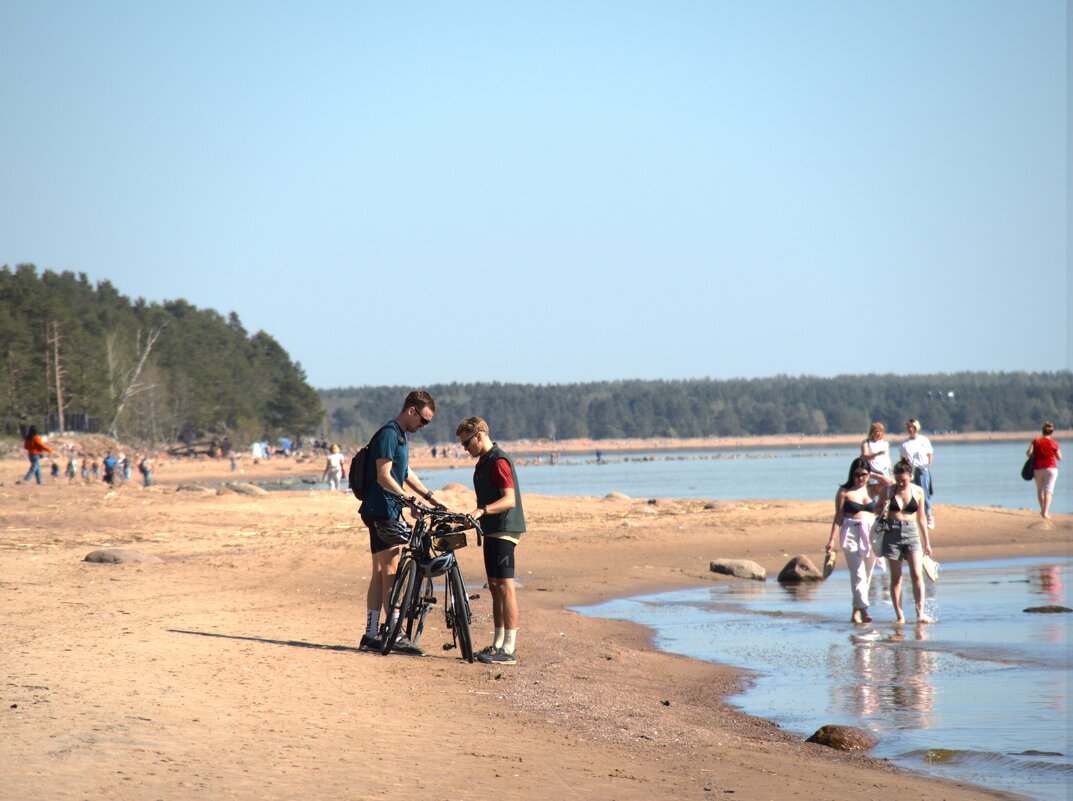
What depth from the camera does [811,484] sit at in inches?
2292

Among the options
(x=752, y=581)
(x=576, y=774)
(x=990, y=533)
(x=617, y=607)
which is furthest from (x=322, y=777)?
(x=990, y=533)

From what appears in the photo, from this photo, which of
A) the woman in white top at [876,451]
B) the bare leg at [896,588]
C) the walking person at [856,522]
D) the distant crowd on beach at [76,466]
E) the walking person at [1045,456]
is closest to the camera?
the walking person at [856,522]

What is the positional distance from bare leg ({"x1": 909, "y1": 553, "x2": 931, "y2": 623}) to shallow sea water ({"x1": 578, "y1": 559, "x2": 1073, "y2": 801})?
0.20 m

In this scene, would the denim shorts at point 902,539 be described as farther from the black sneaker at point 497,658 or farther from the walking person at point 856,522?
the black sneaker at point 497,658

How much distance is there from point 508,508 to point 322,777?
3805 millimetres

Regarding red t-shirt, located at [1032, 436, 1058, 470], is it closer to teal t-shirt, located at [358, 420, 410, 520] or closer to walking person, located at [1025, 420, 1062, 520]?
walking person, located at [1025, 420, 1062, 520]

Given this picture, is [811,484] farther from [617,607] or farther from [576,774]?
[576,774]

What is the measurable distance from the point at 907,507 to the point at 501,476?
217 inches

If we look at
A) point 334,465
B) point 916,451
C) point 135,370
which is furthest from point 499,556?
point 135,370

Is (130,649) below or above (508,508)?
below

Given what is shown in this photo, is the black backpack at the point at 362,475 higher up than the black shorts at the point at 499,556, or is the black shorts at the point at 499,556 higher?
the black backpack at the point at 362,475

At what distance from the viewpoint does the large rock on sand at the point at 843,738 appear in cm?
794

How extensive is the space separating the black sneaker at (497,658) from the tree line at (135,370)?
56.3 m

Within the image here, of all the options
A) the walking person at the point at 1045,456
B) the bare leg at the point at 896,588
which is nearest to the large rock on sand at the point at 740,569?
the bare leg at the point at 896,588
